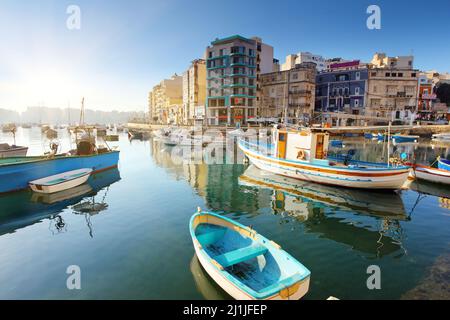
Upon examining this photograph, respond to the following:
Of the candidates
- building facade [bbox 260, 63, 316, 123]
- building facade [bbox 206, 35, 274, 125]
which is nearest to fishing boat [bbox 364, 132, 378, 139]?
building facade [bbox 260, 63, 316, 123]

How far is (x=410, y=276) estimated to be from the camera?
911cm

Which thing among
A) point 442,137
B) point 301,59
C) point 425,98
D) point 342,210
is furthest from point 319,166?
point 301,59

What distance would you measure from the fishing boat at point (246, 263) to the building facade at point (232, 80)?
198 ft

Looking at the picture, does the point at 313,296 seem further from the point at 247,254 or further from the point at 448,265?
the point at 448,265

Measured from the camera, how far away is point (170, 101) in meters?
116

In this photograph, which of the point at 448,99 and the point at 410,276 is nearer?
the point at 410,276

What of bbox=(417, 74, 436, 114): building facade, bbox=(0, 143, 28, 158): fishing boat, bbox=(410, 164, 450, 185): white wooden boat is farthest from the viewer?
bbox=(417, 74, 436, 114): building facade

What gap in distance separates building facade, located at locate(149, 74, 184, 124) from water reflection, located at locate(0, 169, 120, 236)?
8061 cm

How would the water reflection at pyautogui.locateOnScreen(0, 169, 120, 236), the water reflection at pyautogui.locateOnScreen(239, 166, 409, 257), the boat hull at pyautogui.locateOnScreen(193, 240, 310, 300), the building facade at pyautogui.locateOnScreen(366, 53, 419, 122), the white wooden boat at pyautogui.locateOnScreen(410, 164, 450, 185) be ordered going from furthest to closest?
the building facade at pyautogui.locateOnScreen(366, 53, 419, 122)
the white wooden boat at pyautogui.locateOnScreen(410, 164, 450, 185)
the water reflection at pyautogui.locateOnScreen(0, 169, 120, 236)
the water reflection at pyautogui.locateOnScreen(239, 166, 409, 257)
the boat hull at pyautogui.locateOnScreen(193, 240, 310, 300)

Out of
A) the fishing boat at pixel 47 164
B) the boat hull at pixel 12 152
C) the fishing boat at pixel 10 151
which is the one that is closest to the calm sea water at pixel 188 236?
the fishing boat at pixel 47 164

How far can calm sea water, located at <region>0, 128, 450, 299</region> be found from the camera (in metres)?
8.55

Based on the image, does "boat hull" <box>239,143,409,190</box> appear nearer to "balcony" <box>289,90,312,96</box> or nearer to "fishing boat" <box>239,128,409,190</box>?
"fishing boat" <box>239,128,409,190</box>
